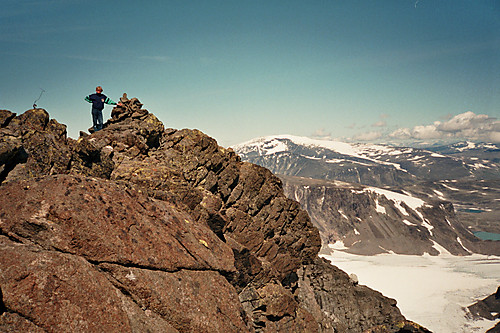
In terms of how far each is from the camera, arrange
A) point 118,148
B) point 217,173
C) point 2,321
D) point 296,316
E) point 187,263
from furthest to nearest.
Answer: point 217,173 → point 296,316 → point 118,148 → point 187,263 → point 2,321

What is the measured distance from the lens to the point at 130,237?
1288cm

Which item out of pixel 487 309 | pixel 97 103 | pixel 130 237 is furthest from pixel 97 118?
pixel 487 309

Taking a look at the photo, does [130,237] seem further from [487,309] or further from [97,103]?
[487,309]

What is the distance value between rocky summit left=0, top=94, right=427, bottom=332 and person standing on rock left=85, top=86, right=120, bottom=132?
106 cm

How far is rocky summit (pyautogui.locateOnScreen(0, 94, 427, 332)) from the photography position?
32.4 ft

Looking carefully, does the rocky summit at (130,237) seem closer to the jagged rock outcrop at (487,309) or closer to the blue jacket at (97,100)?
the blue jacket at (97,100)

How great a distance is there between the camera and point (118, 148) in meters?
23.5

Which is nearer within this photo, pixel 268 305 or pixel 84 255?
pixel 84 255

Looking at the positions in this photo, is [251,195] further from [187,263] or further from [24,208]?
[24,208]

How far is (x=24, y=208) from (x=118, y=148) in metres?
12.8

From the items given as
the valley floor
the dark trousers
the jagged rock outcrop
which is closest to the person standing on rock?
the dark trousers

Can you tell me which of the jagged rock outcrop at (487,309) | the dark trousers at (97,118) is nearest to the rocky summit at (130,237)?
the dark trousers at (97,118)

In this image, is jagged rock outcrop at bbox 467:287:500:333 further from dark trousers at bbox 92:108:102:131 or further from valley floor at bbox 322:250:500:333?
dark trousers at bbox 92:108:102:131

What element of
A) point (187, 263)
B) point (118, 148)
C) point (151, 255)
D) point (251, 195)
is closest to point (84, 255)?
point (151, 255)
